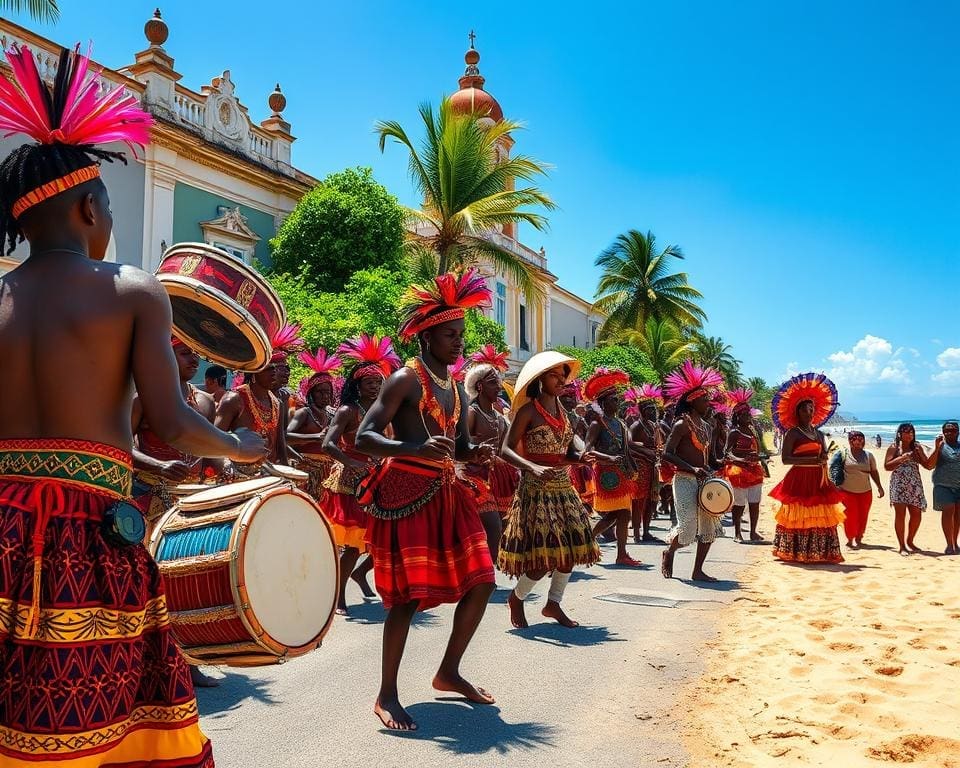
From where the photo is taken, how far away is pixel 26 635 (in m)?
2.16

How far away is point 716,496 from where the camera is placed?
873 cm

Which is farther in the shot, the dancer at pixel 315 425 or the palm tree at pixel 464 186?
the palm tree at pixel 464 186

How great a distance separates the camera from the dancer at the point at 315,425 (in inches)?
376

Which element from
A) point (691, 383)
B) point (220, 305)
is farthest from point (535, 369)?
point (220, 305)

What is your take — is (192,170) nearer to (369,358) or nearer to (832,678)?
(369,358)

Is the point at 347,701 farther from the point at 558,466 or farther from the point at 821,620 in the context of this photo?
the point at 821,620

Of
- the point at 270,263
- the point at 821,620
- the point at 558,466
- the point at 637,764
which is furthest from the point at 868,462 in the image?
the point at 270,263

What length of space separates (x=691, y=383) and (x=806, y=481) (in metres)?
2.36

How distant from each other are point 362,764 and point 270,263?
20444mm

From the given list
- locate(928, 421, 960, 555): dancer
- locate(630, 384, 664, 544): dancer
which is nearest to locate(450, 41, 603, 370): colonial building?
locate(630, 384, 664, 544): dancer

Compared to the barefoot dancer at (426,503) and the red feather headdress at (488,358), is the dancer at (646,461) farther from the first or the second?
the barefoot dancer at (426,503)

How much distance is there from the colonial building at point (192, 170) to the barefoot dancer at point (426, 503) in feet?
44.2

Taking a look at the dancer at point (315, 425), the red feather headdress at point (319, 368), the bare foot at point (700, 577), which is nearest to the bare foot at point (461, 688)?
the dancer at point (315, 425)

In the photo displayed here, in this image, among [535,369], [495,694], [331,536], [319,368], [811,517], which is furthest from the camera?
[811,517]
